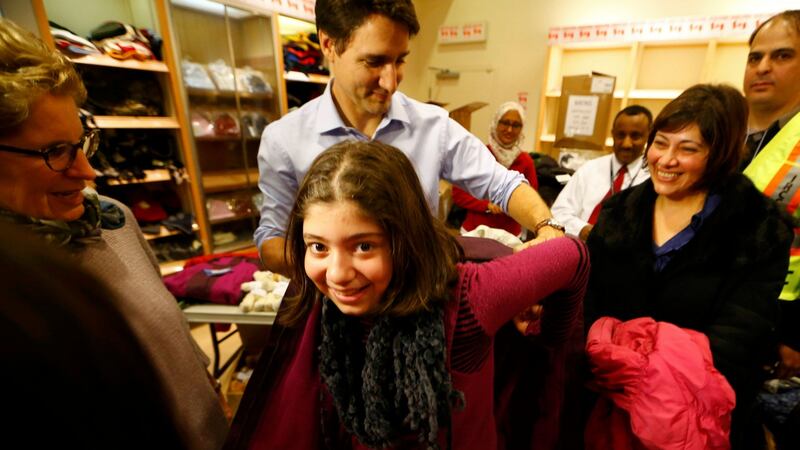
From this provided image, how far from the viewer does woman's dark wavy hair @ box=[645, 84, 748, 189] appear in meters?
1.13

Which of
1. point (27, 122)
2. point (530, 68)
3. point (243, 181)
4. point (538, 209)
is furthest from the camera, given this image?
point (530, 68)

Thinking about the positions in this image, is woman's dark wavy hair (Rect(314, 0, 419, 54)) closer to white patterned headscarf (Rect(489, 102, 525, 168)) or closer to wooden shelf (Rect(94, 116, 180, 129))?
white patterned headscarf (Rect(489, 102, 525, 168))

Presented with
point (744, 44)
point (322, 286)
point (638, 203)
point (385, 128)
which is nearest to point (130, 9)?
point (385, 128)

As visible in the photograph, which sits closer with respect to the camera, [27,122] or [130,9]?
[27,122]

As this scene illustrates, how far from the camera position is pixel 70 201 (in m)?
0.85

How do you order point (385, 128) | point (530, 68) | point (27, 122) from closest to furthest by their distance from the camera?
point (27, 122), point (385, 128), point (530, 68)

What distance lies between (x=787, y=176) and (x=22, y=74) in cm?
216

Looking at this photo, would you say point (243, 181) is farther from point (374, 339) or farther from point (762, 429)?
point (762, 429)

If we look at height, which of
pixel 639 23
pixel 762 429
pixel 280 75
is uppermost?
pixel 639 23

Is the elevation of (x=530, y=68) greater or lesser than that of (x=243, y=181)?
greater

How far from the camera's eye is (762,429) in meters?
1.21

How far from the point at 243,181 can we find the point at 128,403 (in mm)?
3930

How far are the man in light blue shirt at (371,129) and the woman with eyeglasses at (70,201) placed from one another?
34 cm

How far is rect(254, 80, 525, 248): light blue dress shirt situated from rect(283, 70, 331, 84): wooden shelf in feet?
8.40
